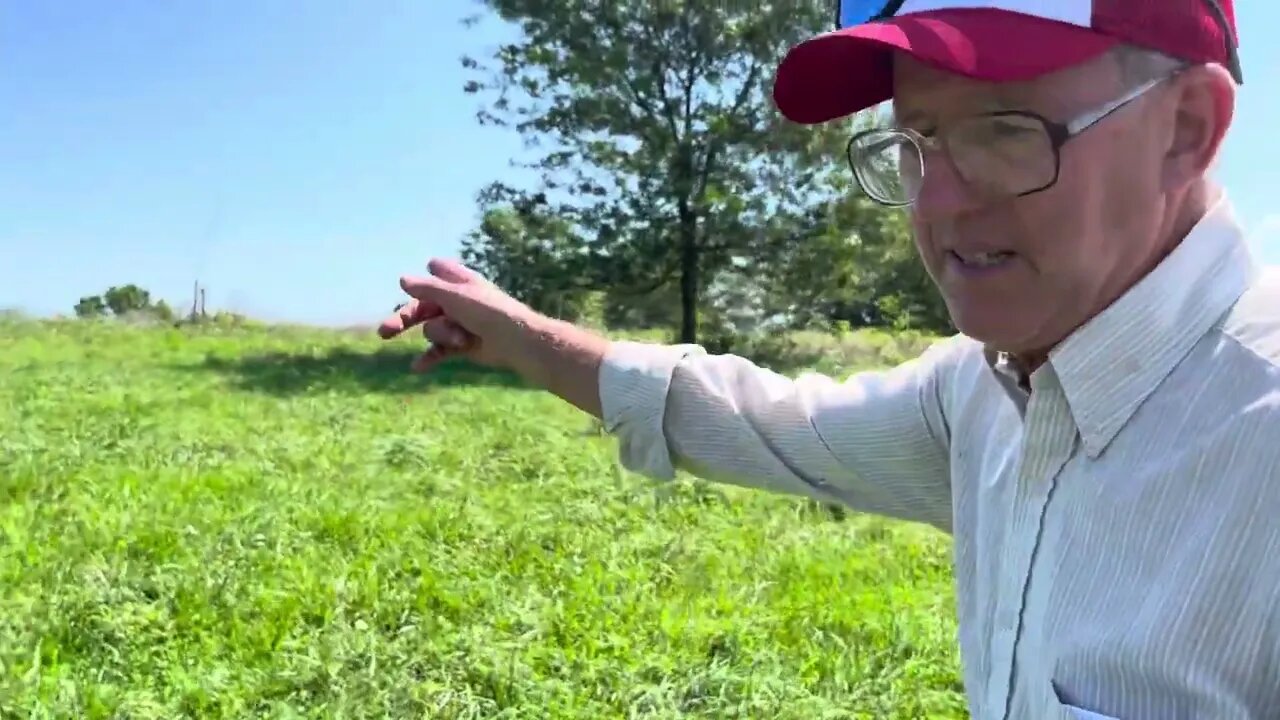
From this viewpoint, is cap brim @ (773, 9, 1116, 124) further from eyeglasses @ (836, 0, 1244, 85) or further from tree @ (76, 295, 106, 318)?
tree @ (76, 295, 106, 318)

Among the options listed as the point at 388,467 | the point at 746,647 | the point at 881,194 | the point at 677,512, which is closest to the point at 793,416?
the point at 881,194

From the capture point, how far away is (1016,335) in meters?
1.27

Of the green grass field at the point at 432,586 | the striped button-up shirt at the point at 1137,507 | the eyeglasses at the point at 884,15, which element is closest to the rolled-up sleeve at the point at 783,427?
the striped button-up shirt at the point at 1137,507

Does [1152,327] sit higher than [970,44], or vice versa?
[970,44]

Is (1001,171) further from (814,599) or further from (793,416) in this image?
(814,599)

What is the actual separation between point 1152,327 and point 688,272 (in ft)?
57.3

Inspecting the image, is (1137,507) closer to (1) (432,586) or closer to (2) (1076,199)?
(2) (1076,199)

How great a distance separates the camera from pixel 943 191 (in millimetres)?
1261

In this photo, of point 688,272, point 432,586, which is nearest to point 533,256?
point 688,272

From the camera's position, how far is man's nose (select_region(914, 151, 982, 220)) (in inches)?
49.1

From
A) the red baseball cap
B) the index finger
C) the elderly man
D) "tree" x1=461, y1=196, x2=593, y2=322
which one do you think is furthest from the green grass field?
"tree" x1=461, y1=196, x2=593, y2=322

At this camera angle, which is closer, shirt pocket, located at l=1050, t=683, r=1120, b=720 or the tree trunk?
shirt pocket, located at l=1050, t=683, r=1120, b=720

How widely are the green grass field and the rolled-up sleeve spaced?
7.03 feet

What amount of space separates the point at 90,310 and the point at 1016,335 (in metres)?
24.4
